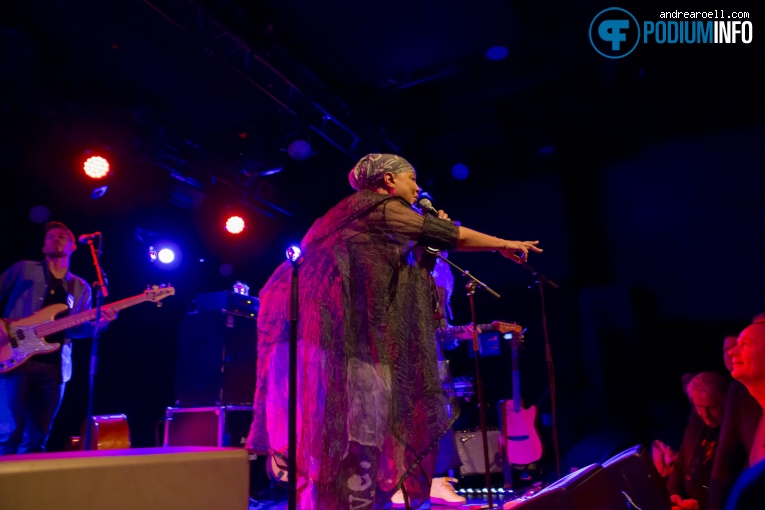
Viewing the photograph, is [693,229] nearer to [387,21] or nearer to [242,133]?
[387,21]

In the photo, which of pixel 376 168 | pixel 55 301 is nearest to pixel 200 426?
pixel 55 301

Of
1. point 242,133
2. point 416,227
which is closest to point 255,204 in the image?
point 242,133

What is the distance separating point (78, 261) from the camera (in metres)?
6.85

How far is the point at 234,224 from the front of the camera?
8.26 metres

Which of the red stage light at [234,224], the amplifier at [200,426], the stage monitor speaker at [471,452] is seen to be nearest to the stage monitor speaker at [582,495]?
the amplifier at [200,426]

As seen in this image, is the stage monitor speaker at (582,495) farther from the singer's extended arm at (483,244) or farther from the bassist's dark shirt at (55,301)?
the bassist's dark shirt at (55,301)

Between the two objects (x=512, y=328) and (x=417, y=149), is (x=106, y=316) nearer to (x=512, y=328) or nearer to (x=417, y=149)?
(x=512, y=328)

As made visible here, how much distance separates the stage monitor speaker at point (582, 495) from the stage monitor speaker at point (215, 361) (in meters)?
5.09

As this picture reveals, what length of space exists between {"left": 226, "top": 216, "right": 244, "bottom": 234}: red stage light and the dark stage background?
0.21 metres

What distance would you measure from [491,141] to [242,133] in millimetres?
3830

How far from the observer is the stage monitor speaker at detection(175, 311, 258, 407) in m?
6.37

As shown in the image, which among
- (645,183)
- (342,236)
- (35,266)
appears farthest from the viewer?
(645,183)

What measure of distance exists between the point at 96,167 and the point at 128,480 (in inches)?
234

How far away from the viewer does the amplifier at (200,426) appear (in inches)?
242
